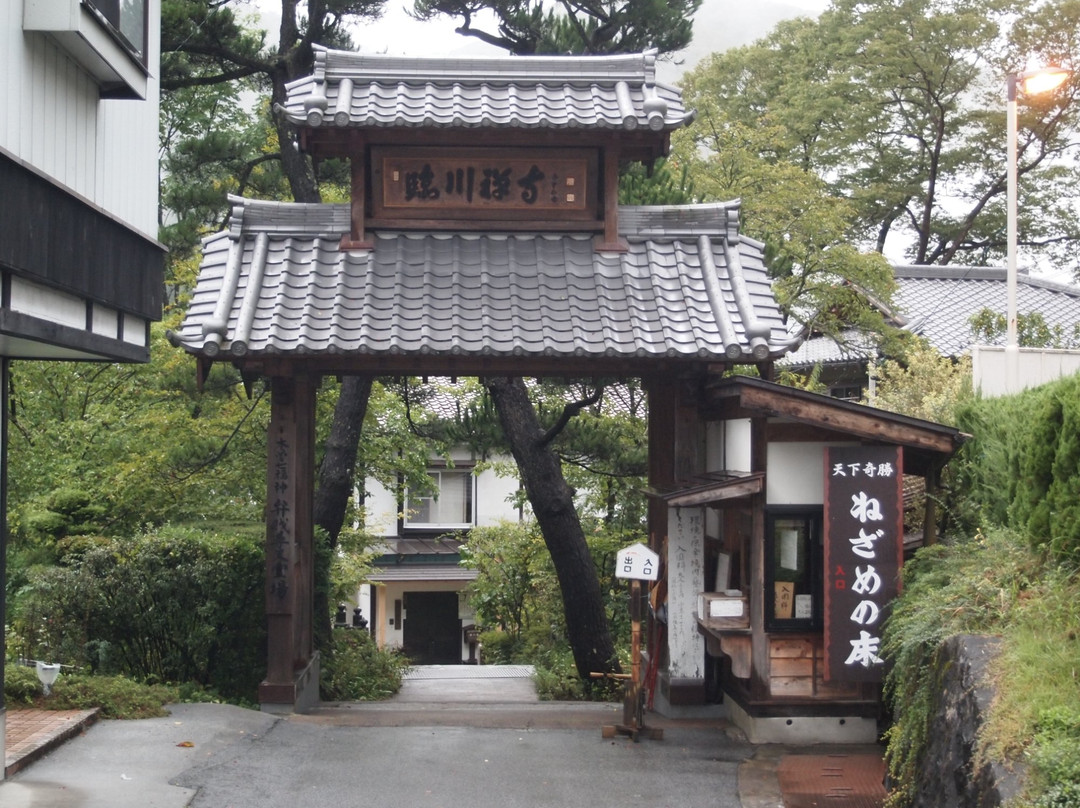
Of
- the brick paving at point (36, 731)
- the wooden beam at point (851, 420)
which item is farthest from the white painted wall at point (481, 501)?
the wooden beam at point (851, 420)

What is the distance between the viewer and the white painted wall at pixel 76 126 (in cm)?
762

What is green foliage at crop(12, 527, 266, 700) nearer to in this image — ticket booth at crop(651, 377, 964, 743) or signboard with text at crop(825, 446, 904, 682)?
ticket booth at crop(651, 377, 964, 743)

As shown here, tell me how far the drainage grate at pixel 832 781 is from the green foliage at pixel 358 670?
7.41 m

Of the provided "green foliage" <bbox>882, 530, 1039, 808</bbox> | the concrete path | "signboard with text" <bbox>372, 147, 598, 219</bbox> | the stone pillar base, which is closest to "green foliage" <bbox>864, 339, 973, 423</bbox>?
"green foliage" <bbox>882, 530, 1039, 808</bbox>

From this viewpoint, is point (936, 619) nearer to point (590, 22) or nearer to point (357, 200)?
point (357, 200)

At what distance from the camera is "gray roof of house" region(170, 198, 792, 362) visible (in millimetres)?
11312

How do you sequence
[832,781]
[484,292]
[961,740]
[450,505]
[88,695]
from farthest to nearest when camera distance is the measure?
1. [450,505]
2. [484,292]
3. [88,695]
4. [832,781]
5. [961,740]

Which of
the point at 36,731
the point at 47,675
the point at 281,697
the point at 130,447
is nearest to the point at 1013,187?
the point at 281,697

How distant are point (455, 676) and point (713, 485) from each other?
38.1 ft

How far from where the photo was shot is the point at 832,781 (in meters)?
9.52

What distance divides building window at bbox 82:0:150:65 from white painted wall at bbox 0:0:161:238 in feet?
1.07

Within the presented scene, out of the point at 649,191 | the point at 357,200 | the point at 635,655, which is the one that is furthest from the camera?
the point at 649,191

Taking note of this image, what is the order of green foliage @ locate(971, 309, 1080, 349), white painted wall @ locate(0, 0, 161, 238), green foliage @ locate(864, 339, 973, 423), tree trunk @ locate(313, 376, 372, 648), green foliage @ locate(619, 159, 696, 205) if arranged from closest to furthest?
white painted wall @ locate(0, 0, 161, 238)
green foliage @ locate(864, 339, 973, 423)
green foliage @ locate(619, 159, 696, 205)
tree trunk @ locate(313, 376, 372, 648)
green foliage @ locate(971, 309, 1080, 349)

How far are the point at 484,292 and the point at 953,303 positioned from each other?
2385 centimetres
